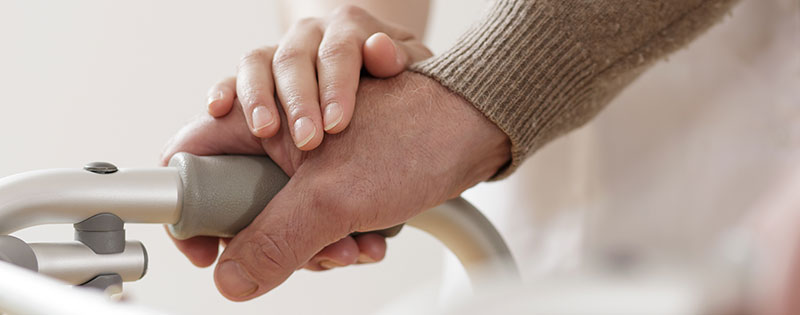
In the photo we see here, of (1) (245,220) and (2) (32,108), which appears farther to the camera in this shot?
(2) (32,108)

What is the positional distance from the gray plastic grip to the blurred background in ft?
1.58

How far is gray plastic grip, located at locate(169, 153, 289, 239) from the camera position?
19.6 inches

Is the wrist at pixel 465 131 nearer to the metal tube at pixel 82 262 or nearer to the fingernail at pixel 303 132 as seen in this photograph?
the fingernail at pixel 303 132

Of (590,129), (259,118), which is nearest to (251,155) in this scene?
(259,118)

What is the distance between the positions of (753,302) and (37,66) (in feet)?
4.40

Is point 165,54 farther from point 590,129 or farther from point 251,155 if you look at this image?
point 251,155

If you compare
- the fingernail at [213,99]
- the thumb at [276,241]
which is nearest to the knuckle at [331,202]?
the thumb at [276,241]

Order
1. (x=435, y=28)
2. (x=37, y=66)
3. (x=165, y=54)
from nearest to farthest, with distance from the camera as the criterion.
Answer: (x=37, y=66) < (x=165, y=54) < (x=435, y=28)

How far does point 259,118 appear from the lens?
541 millimetres

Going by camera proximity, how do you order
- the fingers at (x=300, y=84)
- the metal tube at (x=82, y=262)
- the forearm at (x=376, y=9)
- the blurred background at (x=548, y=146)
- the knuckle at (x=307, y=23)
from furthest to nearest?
the blurred background at (x=548, y=146), the forearm at (x=376, y=9), the knuckle at (x=307, y=23), the fingers at (x=300, y=84), the metal tube at (x=82, y=262)

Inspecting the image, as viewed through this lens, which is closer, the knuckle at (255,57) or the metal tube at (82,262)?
the metal tube at (82,262)

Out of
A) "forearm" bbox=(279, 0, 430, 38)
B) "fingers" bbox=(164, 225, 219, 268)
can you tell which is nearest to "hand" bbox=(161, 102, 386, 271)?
"fingers" bbox=(164, 225, 219, 268)

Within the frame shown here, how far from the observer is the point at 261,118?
1.77ft

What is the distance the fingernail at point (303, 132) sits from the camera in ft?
1.71
